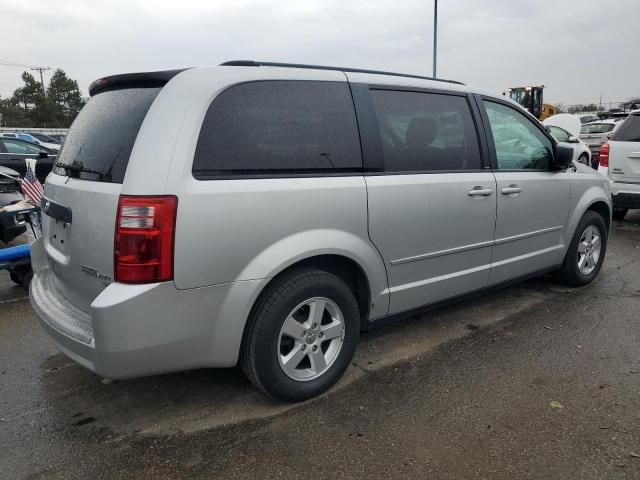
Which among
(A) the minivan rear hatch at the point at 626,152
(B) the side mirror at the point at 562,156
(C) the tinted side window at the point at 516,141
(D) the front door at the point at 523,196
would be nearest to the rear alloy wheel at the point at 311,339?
(D) the front door at the point at 523,196

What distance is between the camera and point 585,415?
2773mm

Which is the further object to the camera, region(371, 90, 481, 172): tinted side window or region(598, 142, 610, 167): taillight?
region(598, 142, 610, 167): taillight

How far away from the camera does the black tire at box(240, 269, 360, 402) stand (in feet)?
8.69

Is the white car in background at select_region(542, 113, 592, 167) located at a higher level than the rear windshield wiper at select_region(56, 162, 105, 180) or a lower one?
higher

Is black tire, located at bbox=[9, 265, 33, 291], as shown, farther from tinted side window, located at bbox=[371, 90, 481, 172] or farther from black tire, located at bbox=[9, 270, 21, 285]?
tinted side window, located at bbox=[371, 90, 481, 172]

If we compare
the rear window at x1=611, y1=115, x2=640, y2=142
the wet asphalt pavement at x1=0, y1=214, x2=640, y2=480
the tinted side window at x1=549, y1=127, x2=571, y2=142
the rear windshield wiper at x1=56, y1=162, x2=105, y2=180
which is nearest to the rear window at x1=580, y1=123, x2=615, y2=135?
the tinted side window at x1=549, y1=127, x2=571, y2=142

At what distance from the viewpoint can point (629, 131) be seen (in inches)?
298

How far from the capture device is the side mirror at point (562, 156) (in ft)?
13.8

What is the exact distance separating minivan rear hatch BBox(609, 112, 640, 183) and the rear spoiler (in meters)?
7.02

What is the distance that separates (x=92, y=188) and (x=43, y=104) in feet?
229

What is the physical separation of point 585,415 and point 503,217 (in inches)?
60.2

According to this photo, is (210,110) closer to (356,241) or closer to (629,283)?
(356,241)

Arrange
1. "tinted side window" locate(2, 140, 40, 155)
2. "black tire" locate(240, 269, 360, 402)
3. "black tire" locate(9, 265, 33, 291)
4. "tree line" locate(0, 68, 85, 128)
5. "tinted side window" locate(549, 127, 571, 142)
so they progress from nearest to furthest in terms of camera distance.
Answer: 1. "black tire" locate(240, 269, 360, 402)
2. "black tire" locate(9, 265, 33, 291)
3. "tinted side window" locate(2, 140, 40, 155)
4. "tinted side window" locate(549, 127, 571, 142)
5. "tree line" locate(0, 68, 85, 128)

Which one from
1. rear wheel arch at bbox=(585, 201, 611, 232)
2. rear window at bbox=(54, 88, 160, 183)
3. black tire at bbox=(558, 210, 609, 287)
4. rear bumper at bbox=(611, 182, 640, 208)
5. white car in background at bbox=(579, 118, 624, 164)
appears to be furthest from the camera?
white car in background at bbox=(579, 118, 624, 164)
